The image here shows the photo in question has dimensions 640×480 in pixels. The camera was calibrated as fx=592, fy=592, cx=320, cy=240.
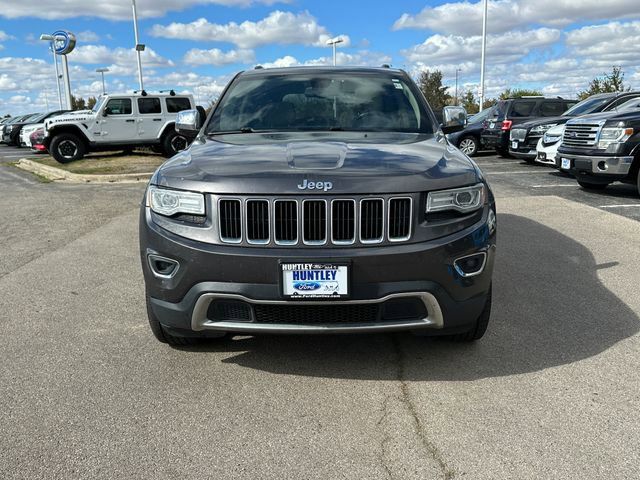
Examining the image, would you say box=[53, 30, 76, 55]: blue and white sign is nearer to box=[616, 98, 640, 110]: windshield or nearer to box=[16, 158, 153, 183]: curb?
box=[16, 158, 153, 183]: curb

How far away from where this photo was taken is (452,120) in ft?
15.9

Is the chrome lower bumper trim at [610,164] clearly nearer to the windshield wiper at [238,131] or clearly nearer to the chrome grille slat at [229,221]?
the windshield wiper at [238,131]

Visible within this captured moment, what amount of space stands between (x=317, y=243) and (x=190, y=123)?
224 centimetres

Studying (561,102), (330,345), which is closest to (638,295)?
(330,345)

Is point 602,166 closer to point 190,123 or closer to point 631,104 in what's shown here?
point 631,104

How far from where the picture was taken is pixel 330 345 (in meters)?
3.68

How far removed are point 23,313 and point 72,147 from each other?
1459cm

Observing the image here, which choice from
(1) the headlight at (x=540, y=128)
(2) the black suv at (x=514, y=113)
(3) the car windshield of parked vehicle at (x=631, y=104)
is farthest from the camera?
(2) the black suv at (x=514, y=113)

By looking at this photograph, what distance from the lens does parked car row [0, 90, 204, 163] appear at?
17.5 meters

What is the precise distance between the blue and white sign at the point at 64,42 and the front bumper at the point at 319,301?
35.3 meters

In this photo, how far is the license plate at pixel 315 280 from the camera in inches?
113

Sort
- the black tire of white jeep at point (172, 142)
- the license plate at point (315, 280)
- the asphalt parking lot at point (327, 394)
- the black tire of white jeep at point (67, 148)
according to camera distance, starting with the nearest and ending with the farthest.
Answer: the asphalt parking lot at point (327, 394) → the license plate at point (315, 280) → the black tire of white jeep at point (67, 148) → the black tire of white jeep at point (172, 142)

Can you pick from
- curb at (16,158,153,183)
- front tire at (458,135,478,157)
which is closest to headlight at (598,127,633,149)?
front tire at (458,135,478,157)

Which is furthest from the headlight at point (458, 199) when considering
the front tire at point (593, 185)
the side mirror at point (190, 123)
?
the front tire at point (593, 185)
